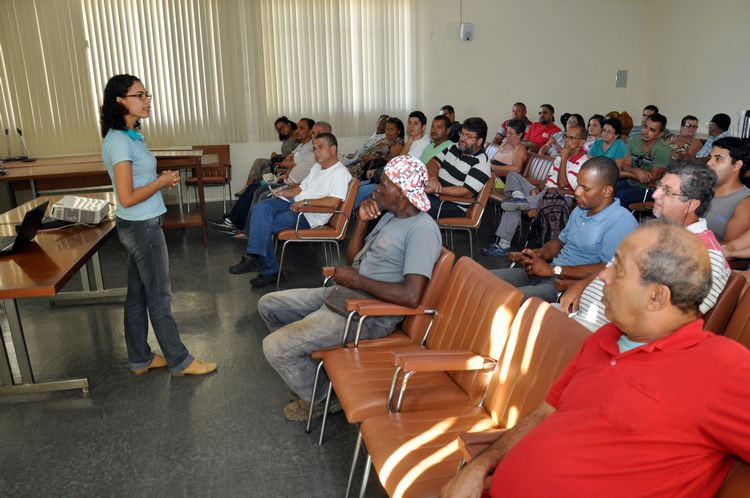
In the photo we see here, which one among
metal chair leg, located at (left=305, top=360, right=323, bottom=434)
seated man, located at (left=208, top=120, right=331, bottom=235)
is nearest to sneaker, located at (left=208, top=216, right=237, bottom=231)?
seated man, located at (left=208, top=120, right=331, bottom=235)

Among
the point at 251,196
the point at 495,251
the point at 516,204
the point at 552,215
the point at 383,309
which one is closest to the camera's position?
A: the point at 383,309

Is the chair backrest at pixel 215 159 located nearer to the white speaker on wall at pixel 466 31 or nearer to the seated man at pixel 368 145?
the seated man at pixel 368 145

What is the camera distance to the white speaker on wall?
9094 millimetres

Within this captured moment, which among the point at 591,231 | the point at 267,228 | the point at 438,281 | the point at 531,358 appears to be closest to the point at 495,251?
the point at 267,228

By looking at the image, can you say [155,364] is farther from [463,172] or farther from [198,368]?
[463,172]

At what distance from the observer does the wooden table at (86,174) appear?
20.2 ft

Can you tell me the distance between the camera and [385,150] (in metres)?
7.41

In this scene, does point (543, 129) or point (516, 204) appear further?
point (543, 129)

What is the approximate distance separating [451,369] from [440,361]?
49 millimetres

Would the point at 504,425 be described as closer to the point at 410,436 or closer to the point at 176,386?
the point at 410,436

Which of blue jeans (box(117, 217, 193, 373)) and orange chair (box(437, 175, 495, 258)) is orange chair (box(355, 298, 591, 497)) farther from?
orange chair (box(437, 175, 495, 258))

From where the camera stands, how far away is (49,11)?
7.74 metres

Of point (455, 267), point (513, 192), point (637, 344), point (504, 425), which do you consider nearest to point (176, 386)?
point (455, 267)

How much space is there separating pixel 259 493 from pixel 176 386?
1.13 m
